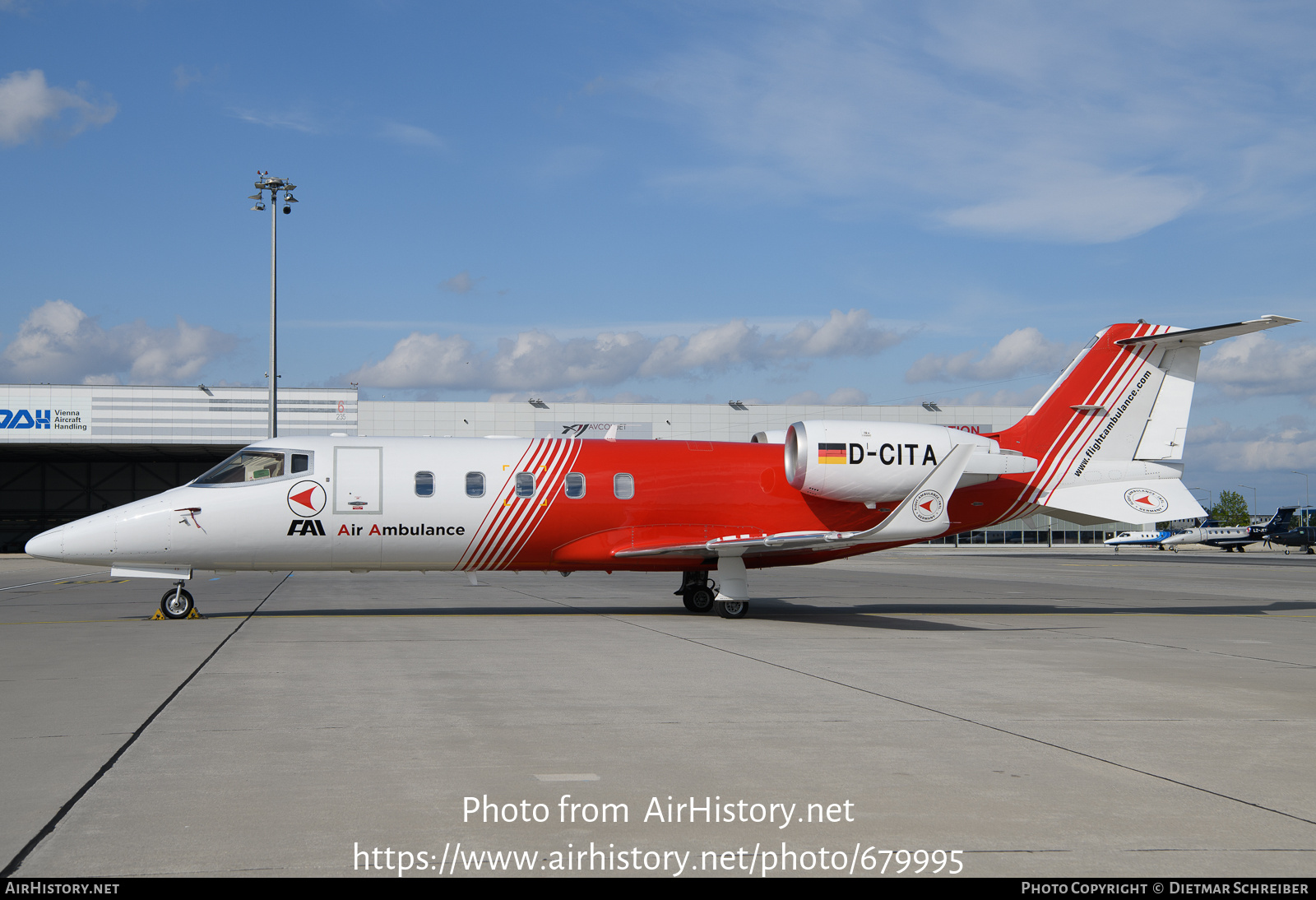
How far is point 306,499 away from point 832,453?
9508 mm

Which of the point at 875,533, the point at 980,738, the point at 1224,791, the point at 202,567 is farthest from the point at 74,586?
the point at 1224,791

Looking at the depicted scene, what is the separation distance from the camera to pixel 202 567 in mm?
18109

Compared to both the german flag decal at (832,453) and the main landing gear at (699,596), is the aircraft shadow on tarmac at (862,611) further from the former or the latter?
the german flag decal at (832,453)

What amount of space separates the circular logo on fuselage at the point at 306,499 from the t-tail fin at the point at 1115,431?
1325 centimetres

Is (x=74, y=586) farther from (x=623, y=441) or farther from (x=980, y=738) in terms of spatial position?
(x=980, y=738)

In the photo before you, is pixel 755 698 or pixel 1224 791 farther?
pixel 755 698

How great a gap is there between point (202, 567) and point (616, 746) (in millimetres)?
12812

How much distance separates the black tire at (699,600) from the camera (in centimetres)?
2041

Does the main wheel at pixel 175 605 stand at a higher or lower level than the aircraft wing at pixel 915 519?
lower

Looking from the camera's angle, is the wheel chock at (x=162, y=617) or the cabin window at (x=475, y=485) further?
the cabin window at (x=475, y=485)

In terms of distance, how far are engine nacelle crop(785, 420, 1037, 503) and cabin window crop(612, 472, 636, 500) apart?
9.96ft

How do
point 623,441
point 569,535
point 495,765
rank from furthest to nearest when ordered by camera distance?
point 623,441 → point 569,535 → point 495,765

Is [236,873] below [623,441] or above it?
below

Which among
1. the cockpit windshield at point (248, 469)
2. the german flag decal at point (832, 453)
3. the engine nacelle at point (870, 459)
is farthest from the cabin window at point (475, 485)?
the german flag decal at point (832, 453)
